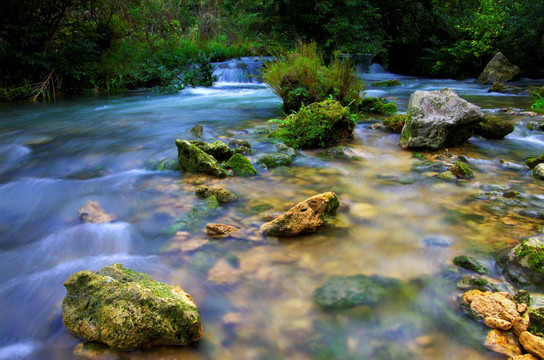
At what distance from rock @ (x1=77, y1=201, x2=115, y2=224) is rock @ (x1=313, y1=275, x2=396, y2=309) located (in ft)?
7.77

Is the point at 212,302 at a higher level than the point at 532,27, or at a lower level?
lower

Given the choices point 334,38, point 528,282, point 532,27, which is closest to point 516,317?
point 528,282

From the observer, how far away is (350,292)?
2561mm

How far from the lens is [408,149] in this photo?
5832 mm

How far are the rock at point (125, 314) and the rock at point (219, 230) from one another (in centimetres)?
102

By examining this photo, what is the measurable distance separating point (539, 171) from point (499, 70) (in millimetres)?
12270

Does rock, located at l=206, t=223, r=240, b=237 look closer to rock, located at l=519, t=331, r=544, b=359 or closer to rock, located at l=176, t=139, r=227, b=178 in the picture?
rock, located at l=176, t=139, r=227, b=178

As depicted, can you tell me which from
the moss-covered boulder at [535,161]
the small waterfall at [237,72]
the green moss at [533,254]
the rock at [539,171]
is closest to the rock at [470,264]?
the green moss at [533,254]

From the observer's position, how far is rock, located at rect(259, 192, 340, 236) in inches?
126

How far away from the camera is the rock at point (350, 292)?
247 cm

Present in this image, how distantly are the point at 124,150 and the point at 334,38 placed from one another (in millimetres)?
10090

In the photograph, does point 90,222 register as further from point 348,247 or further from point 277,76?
point 277,76

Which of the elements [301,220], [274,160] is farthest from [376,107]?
[301,220]

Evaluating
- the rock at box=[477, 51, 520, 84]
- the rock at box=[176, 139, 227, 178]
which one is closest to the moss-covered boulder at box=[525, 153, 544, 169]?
the rock at box=[176, 139, 227, 178]
